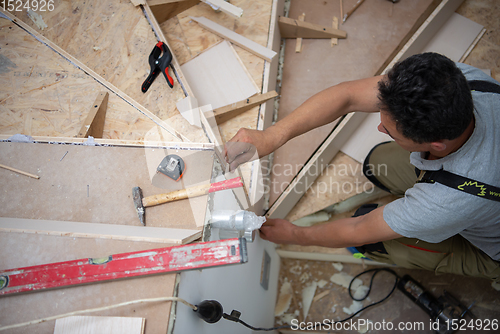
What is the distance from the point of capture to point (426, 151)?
45.3 inches

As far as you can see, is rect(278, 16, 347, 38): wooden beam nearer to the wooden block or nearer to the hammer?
the wooden block

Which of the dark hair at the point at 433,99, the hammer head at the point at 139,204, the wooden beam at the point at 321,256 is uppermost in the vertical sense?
the dark hair at the point at 433,99

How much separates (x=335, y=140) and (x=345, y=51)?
2.19 feet

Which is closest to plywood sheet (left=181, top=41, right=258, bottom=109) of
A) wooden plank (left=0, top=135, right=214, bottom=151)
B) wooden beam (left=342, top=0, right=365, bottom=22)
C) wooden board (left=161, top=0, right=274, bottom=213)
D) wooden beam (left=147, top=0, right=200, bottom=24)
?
wooden board (left=161, top=0, right=274, bottom=213)

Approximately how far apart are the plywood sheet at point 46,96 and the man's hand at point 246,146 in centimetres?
34

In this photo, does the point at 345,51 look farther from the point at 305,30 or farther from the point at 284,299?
the point at 284,299

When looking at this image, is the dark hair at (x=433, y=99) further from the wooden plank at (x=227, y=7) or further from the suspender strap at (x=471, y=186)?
the wooden plank at (x=227, y=7)

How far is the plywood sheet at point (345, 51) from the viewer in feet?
6.66

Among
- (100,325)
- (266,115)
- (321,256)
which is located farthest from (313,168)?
(100,325)

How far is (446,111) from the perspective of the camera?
892 mm

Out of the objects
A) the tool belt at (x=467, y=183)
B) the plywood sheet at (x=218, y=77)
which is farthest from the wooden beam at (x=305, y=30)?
the tool belt at (x=467, y=183)

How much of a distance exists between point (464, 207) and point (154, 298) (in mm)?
1003

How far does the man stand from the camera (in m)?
0.91

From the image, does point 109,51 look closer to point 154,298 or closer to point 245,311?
point 154,298
